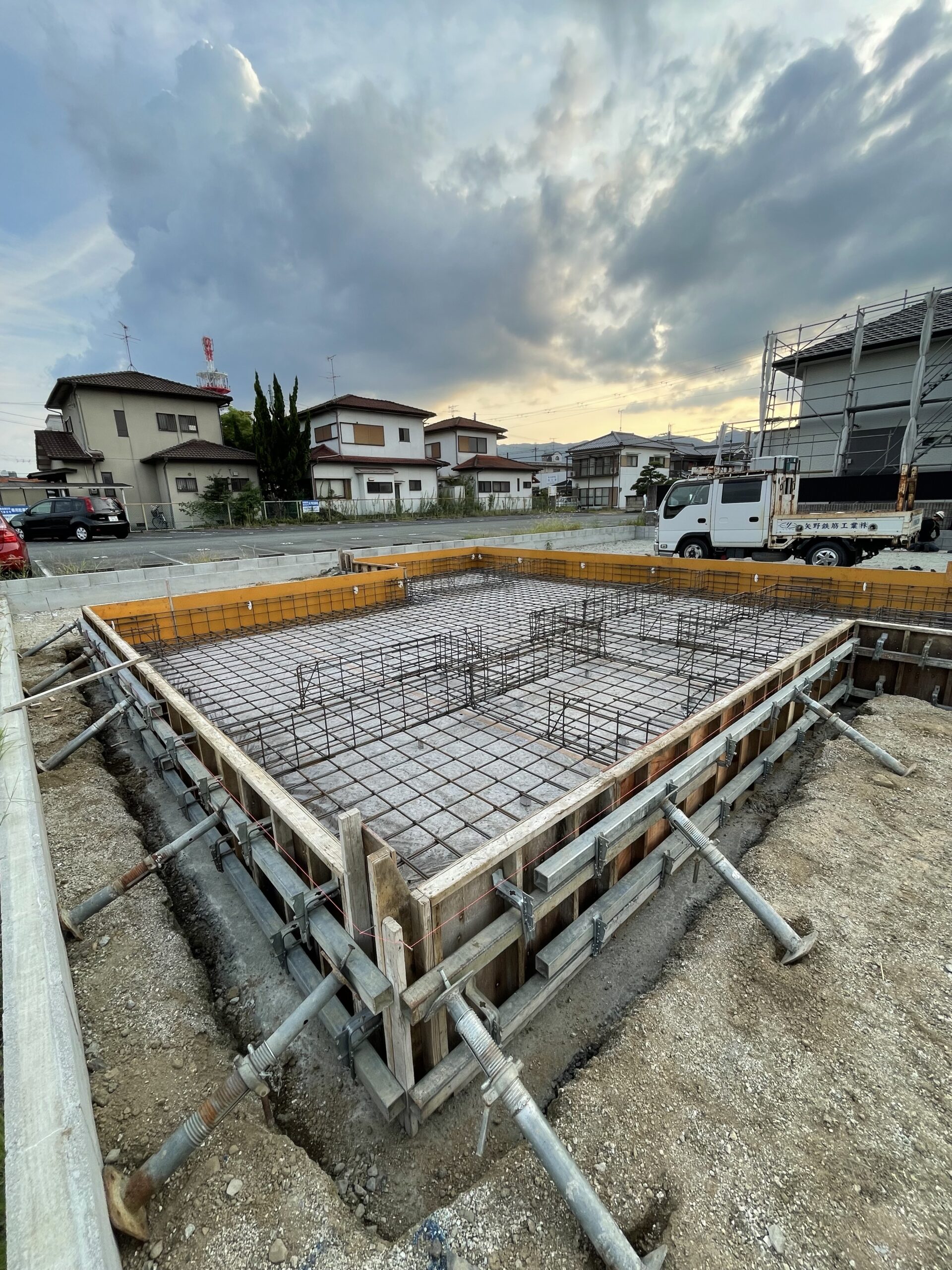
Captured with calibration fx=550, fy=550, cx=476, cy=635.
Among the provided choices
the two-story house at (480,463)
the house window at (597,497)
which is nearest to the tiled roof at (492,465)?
the two-story house at (480,463)

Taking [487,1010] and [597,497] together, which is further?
[597,497]

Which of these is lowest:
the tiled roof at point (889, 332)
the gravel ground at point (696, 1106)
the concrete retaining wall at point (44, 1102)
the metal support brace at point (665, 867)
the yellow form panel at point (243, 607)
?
the gravel ground at point (696, 1106)

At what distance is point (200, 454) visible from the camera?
915 inches

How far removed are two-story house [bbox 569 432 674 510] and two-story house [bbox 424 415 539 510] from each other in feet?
11.7

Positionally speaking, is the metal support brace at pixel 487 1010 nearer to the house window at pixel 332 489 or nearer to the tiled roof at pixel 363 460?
the house window at pixel 332 489

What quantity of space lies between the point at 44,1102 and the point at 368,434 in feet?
96.9

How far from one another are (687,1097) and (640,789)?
1439mm

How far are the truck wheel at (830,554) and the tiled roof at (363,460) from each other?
71.2 ft

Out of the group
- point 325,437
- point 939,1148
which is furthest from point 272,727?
point 325,437

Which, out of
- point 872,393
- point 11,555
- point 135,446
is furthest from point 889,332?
point 135,446

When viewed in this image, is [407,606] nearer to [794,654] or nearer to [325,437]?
[794,654]

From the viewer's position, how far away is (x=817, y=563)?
9977 millimetres

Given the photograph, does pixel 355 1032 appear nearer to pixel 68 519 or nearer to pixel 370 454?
pixel 68 519

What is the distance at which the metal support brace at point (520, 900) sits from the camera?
2398mm
